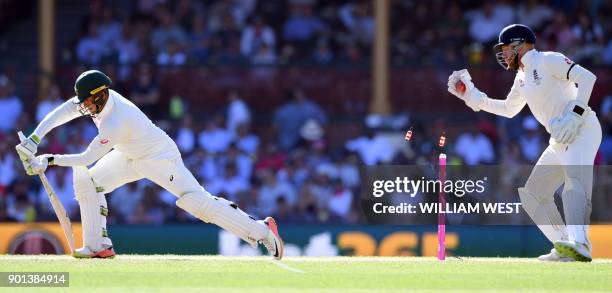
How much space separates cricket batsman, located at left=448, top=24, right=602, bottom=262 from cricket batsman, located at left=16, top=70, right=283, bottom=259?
7.24 feet

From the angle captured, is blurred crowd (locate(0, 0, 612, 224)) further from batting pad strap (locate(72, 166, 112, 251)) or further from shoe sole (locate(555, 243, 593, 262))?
batting pad strap (locate(72, 166, 112, 251))

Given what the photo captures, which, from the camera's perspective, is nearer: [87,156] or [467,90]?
[87,156]

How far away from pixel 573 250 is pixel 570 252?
40mm

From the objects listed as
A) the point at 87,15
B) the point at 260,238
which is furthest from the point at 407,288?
the point at 87,15

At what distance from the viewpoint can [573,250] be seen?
1080cm

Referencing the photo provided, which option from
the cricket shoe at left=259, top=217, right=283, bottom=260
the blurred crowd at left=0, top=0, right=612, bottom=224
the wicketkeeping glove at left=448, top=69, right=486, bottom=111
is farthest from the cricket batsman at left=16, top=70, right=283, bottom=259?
the blurred crowd at left=0, top=0, right=612, bottom=224

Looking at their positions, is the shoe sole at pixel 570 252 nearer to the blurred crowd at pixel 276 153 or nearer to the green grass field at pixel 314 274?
the green grass field at pixel 314 274

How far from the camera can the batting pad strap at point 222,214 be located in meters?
11.1

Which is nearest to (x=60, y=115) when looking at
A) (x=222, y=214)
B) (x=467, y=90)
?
(x=222, y=214)

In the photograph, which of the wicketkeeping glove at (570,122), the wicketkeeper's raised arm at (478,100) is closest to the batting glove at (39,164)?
the wicketkeeper's raised arm at (478,100)

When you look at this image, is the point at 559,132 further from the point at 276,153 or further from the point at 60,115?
the point at 276,153

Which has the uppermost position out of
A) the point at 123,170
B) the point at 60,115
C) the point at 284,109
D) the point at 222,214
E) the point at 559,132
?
the point at 284,109

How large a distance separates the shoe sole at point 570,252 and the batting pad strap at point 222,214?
2.33 meters

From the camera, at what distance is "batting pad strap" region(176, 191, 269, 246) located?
36.5 feet
